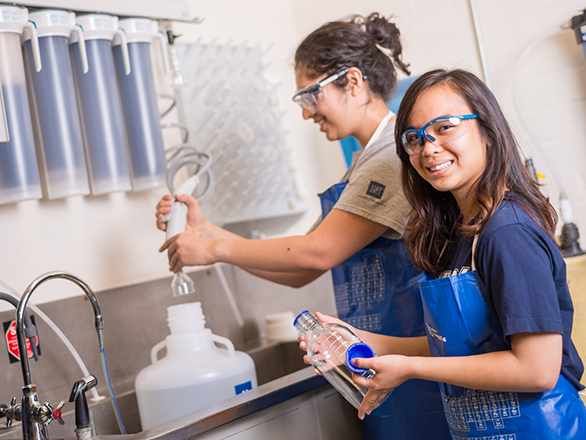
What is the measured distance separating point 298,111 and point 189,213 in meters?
0.87

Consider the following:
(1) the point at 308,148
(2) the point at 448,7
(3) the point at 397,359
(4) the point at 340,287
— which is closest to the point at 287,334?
(4) the point at 340,287

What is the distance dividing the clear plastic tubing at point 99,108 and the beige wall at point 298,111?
0.14 meters

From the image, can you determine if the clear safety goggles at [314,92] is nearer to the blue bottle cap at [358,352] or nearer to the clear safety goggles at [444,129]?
the clear safety goggles at [444,129]

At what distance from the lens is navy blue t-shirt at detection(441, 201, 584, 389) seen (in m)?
0.82

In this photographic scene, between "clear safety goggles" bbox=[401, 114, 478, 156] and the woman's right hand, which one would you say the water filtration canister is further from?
"clear safety goggles" bbox=[401, 114, 478, 156]

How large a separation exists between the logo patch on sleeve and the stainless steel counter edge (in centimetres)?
45

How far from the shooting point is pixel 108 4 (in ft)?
5.00

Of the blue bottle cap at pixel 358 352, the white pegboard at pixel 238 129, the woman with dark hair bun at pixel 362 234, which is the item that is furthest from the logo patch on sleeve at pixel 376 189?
the white pegboard at pixel 238 129

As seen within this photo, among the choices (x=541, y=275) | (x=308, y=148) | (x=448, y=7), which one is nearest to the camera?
(x=541, y=275)

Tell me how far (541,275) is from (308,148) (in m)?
1.49

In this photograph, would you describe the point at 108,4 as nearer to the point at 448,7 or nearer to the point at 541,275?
the point at 448,7

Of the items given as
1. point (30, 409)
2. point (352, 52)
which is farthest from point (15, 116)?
point (352, 52)

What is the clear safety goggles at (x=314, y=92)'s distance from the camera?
4.53 feet

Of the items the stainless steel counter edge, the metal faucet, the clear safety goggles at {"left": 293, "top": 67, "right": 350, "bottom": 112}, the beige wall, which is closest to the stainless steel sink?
the stainless steel counter edge
